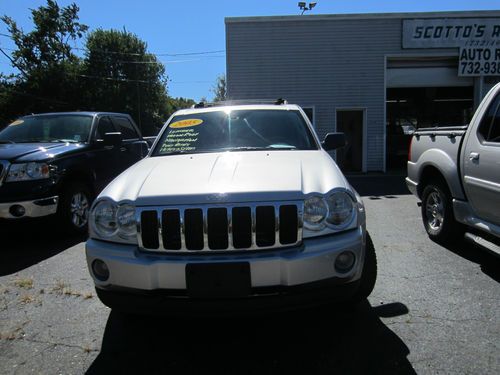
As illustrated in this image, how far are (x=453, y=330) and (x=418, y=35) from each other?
13.3 m

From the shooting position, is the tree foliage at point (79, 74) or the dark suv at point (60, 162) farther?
the tree foliage at point (79, 74)

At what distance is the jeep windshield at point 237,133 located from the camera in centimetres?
407

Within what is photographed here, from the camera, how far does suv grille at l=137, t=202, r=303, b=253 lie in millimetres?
2680

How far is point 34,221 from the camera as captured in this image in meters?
5.39

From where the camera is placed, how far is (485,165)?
167 inches

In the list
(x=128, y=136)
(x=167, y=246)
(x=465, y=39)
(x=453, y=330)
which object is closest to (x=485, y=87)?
(x=465, y=39)

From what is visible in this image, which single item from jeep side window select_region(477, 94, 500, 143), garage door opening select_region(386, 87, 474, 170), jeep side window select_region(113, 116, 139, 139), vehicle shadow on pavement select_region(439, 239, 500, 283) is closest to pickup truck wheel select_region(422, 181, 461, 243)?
vehicle shadow on pavement select_region(439, 239, 500, 283)

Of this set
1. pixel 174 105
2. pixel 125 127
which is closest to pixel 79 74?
pixel 174 105

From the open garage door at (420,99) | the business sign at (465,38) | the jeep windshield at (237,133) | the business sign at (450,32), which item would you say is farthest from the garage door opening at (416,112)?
the jeep windshield at (237,133)

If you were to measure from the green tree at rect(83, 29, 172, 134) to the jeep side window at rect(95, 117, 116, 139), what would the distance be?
3425cm

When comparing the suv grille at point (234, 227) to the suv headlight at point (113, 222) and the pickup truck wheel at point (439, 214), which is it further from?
the pickup truck wheel at point (439, 214)

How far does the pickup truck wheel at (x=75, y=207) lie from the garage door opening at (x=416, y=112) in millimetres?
12712

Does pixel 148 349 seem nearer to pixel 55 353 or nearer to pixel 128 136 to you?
pixel 55 353

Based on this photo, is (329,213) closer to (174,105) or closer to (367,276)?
(367,276)
